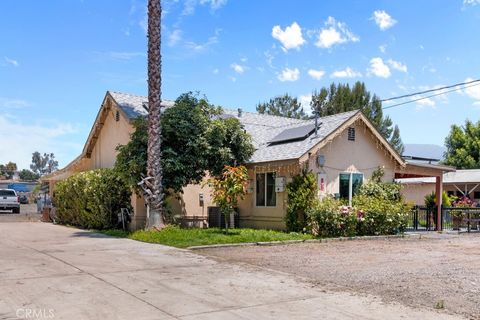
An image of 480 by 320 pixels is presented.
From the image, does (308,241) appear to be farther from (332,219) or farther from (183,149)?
(183,149)

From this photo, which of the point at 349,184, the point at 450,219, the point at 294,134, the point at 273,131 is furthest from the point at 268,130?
the point at 450,219

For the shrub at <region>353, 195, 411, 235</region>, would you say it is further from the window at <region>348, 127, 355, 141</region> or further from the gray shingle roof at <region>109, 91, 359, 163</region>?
the gray shingle roof at <region>109, 91, 359, 163</region>

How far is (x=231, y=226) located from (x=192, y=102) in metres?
5.40

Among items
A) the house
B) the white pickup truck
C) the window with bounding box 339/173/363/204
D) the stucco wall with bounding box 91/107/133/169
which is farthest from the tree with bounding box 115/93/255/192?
the white pickup truck

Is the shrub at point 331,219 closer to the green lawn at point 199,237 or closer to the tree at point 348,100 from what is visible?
the green lawn at point 199,237

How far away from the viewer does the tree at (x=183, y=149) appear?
1803cm

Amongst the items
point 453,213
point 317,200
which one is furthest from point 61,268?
point 453,213

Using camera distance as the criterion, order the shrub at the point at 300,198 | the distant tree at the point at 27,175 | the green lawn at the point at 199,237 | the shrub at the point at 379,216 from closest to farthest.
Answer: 1. the green lawn at the point at 199,237
2. the shrub at the point at 300,198
3. the shrub at the point at 379,216
4. the distant tree at the point at 27,175

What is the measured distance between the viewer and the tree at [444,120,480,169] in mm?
49938

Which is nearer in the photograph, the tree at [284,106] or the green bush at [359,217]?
the green bush at [359,217]

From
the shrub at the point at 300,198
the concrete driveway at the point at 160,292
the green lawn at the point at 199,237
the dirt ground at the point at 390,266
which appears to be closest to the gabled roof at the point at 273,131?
the shrub at the point at 300,198

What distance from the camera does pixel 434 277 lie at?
32.6ft

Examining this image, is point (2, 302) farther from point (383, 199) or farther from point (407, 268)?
point (383, 199)

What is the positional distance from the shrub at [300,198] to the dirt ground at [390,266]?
2062 mm
